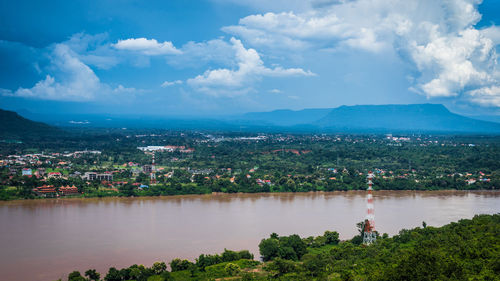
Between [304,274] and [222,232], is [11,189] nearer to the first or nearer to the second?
[222,232]

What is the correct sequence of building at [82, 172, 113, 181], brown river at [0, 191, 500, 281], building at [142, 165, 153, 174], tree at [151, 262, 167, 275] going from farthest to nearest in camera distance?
building at [142, 165, 153, 174] < building at [82, 172, 113, 181] < brown river at [0, 191, 500, 281] < tree at [151, 262, 167, 275]

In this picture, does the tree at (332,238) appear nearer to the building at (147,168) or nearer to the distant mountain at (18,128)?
the building at (147,168)

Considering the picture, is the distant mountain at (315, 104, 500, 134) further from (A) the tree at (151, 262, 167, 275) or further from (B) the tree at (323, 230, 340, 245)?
(A) the tree at (151, 262, 167, 275)

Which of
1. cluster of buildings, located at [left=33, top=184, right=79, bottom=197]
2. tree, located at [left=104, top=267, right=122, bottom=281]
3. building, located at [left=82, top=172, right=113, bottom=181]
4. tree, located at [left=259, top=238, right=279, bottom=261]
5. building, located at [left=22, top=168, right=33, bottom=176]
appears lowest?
tree, located at [left=104, top=267, right=122, bottom=281]

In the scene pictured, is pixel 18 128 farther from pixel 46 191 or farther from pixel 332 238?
pixel 332 238

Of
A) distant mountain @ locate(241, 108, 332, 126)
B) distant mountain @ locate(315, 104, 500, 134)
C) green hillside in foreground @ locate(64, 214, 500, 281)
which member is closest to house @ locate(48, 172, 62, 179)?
green hillside in foreground @ locate(64, 214, 500, 281)

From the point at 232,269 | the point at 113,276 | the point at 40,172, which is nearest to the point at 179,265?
the point at 232,269
